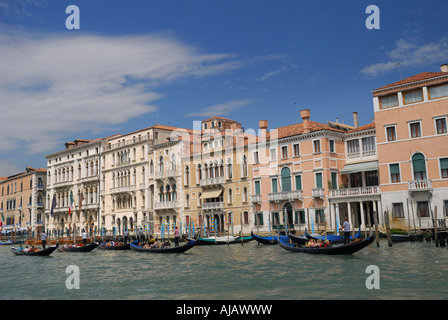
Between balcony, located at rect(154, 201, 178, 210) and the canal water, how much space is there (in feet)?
71.2

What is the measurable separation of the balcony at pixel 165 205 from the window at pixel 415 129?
20.1 m

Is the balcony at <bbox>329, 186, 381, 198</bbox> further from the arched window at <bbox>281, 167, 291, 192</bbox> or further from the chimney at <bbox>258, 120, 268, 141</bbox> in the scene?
the chimney at <bbox>258, 120, 268, 141</bbox>

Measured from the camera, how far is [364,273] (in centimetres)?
1179

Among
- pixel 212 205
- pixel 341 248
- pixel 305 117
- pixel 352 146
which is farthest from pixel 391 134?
pixel 212 205

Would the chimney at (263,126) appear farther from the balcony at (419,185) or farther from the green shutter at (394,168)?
the balcony at (419,185)

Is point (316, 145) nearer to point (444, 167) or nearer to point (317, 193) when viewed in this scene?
point (317, 193)

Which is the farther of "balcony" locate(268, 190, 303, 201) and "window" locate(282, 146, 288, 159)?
"window" locate(282, 146, 288, 159)

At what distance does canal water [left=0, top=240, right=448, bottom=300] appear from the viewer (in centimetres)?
926

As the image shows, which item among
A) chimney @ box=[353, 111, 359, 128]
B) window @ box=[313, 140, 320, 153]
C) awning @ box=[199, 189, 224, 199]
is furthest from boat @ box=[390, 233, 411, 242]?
awning @ box=[199, 189, 224, 199]

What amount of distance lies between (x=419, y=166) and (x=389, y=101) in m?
4.26

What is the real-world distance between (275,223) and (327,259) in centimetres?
1553

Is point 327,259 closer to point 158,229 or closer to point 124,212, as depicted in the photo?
point 158,229

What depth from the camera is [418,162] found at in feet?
82.5
